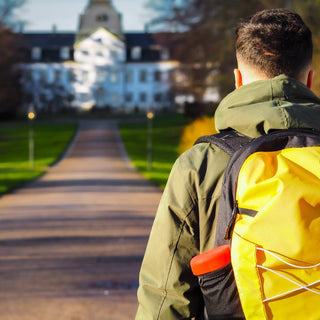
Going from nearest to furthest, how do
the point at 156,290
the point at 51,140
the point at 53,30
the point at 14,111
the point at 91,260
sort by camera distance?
1. the point at 156,290
2. the point at 91,260
3. the point at 51,140
4. the point at 14,111
5. the point at 53,30

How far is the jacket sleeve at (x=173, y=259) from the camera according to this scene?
216 cm

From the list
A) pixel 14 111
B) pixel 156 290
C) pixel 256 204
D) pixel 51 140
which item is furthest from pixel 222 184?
pixel 14 111

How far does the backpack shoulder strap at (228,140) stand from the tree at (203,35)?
2850 centimetres

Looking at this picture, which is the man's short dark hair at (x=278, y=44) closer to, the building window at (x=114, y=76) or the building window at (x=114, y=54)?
the building window at (x=114, y=54)

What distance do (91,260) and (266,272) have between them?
20.6ft

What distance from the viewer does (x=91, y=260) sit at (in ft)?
26.3

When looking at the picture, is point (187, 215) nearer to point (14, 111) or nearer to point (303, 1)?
point (303, 1)

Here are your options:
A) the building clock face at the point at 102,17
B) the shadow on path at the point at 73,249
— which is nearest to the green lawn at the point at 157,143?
the shadow on path at the point at 73,249

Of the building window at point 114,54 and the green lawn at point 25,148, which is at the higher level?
the building window at point 114,54

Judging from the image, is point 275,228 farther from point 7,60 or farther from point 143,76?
point 143,76

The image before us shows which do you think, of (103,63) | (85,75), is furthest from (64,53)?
(103,63)

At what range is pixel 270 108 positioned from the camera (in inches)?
82.2

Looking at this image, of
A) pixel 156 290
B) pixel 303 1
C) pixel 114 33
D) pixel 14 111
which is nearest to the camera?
pixel 156 290

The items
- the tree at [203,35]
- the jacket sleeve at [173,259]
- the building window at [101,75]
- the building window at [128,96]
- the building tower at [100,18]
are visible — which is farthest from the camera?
the building window at [128,96]
